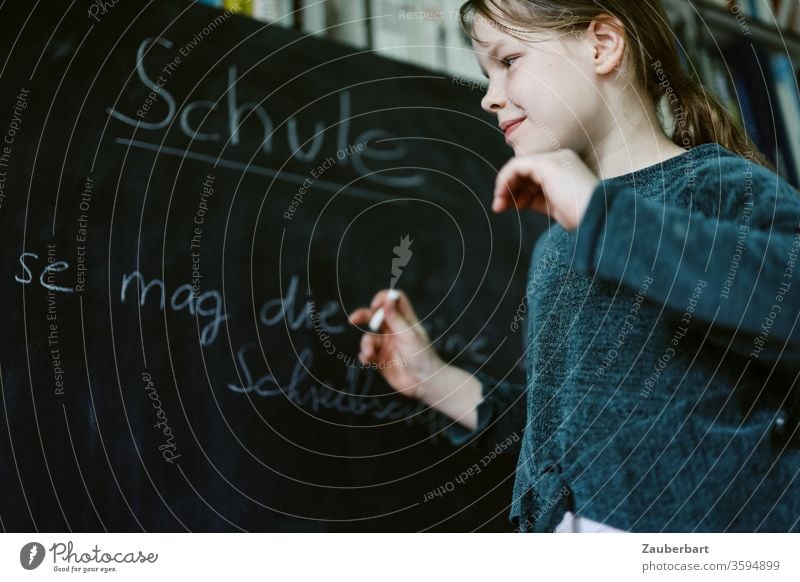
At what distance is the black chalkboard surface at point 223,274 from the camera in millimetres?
482

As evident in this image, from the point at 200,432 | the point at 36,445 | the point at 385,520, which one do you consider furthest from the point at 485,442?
the point at 36,445

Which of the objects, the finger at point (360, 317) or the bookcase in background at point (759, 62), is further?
the bookcase in background at point (759, 62)

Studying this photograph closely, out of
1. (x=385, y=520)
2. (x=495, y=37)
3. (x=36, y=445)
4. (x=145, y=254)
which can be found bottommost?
(x=385, y=520)

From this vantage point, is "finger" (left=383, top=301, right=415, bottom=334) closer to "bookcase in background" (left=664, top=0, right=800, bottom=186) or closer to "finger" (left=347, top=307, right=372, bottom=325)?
"finger" (left=347, top=307, right=372, bottom=325)

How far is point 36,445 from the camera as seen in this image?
469mm

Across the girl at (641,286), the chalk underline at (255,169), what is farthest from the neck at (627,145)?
the chalk underline at (255,169)

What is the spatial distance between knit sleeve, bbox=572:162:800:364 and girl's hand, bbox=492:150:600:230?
0.04 feet

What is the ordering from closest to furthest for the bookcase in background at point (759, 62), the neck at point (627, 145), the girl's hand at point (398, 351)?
the neck at point (627, 145) < the girl's hand at point (398, 351) < the bookcase in background at point (759, 62)

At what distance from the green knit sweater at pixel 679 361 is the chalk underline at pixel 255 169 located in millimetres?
219

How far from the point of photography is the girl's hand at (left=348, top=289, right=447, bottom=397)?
0.59 metres

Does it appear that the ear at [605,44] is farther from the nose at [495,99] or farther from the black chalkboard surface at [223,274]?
the black chalkboard surface at [223,274]
